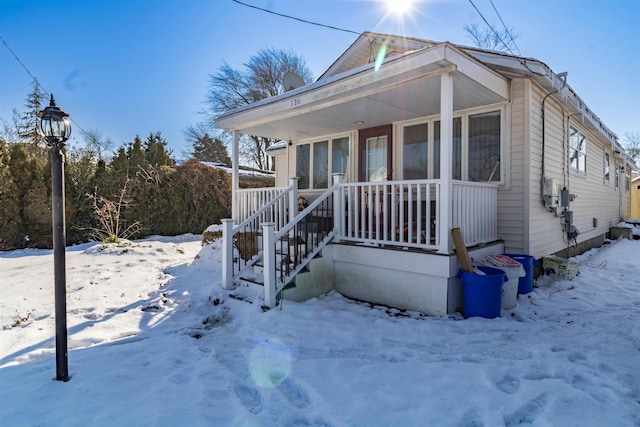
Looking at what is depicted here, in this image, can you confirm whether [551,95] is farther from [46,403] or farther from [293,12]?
[46,403]

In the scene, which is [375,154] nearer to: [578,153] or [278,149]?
[278,149]

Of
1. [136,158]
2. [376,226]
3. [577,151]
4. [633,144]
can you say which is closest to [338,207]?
[376,226]

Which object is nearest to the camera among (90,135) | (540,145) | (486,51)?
(486,51)

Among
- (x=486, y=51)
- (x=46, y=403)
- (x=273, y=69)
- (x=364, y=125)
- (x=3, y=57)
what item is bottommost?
(x=46, y=403)

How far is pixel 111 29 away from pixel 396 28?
662cm

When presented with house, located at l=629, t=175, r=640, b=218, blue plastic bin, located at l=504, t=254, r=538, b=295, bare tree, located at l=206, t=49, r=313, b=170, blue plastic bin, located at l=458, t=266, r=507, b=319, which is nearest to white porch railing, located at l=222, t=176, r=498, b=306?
blue plastic bin, located at l=458, t=266, r=507, b=319

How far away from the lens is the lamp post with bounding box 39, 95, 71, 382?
2713 mm

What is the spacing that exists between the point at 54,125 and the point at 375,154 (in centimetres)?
572

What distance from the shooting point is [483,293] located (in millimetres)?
4090

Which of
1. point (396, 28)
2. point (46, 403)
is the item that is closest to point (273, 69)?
point (396, 28)

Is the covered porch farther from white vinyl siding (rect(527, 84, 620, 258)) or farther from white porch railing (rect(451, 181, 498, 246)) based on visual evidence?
white vinyl siding (rect(527, 84, 620, 258))

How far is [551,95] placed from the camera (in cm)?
623

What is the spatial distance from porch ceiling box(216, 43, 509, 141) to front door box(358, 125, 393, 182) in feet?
0.76

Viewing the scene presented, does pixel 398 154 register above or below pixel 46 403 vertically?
above
